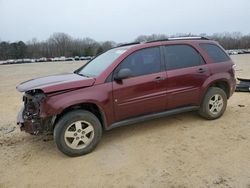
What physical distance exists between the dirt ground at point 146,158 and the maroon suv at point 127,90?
355 millimetres

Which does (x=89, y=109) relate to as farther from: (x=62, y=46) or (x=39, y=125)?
(x=62, y=46)

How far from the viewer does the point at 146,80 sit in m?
4.49

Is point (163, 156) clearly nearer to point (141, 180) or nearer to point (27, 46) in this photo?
point (141, 180)

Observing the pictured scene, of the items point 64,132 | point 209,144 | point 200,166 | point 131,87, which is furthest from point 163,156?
point 64,132

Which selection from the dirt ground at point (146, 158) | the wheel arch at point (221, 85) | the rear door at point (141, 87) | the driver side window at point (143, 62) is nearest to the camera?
the dirt ground at point (146, 158)

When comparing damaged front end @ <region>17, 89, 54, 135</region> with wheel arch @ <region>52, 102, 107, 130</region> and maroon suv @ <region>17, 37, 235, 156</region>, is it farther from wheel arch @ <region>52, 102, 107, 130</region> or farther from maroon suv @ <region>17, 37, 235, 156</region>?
wheel arch @ <region>52, 102, 107, 130</region>

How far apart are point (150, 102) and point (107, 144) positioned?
1057 millimetres

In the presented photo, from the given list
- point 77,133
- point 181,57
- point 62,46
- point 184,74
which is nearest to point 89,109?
point 77,133

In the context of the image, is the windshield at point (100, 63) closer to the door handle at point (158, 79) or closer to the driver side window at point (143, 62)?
the driver side window at point (143, 62)

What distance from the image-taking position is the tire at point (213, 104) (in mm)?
5238

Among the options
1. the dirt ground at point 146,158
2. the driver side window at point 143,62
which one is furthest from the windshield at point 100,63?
the dirt ground at point 146,158

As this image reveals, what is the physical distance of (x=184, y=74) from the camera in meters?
4.87

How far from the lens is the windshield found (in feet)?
14.9

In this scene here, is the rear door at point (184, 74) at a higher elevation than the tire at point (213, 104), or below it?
higher
